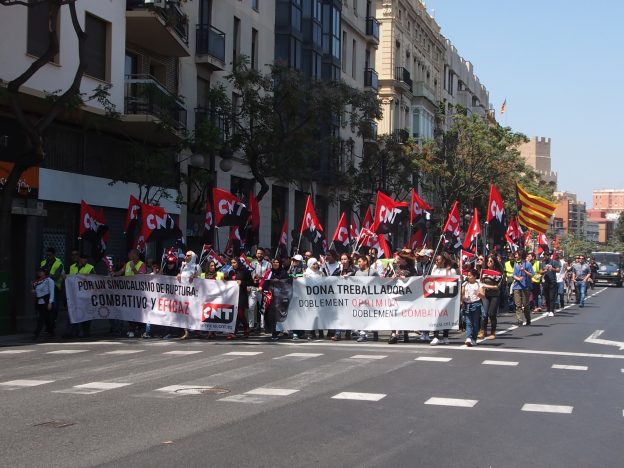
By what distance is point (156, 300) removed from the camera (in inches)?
710

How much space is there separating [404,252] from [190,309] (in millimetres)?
4512

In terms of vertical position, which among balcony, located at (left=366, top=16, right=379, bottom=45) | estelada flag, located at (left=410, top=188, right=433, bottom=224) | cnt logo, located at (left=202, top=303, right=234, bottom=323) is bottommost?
cnt logo, located at (left=202, top=303, right=234, bottom=323)

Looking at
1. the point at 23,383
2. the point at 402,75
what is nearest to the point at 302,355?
the point at 23,383

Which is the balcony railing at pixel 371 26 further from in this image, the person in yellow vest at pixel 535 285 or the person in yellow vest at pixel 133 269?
the person in yellow vest at pixel 133 269

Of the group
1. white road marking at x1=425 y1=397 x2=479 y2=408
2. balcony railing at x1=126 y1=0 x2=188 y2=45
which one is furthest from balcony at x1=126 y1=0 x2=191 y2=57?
white road marking at x1=425 y1=397 x2=479 y2=408

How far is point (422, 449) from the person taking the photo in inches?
297

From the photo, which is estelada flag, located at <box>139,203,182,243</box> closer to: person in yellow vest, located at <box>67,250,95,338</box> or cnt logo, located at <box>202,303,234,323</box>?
person in yellow vest, located at <box>67,250,95,338</box>

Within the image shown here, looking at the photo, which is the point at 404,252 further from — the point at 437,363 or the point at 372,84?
the point at 372,84

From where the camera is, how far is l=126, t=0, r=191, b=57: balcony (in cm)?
2488

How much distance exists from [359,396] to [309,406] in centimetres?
90

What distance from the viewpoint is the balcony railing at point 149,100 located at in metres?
24.2

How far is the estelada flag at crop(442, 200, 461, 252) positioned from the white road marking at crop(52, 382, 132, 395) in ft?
44.9

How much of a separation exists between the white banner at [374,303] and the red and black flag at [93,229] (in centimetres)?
492

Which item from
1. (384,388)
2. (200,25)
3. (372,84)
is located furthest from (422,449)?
(372,84)
